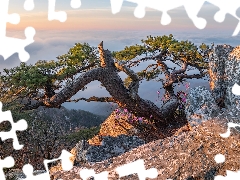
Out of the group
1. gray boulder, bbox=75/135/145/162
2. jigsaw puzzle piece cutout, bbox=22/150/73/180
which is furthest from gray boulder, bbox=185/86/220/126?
jigsaw puzzle piece cutout, bbox=22/150/73/180

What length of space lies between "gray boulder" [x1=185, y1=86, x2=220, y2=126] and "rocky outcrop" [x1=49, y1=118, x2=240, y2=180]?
63 centimetres

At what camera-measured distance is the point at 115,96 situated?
10609mm

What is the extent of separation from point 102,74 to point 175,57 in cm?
554

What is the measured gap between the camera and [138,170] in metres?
5.01

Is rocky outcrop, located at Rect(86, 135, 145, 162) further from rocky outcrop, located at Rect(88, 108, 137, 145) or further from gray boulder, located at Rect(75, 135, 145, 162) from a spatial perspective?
rocky outcrop, located at Rect(88, 108, 137, 145)

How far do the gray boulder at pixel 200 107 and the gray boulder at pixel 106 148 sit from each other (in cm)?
212

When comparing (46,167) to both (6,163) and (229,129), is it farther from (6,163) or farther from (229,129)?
(229,129)

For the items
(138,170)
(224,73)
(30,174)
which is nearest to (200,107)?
(224,73)

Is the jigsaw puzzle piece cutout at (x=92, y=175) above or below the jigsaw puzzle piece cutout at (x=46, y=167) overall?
below

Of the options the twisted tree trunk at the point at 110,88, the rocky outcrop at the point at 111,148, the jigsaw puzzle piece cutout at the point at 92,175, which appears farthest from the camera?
the twisted tree trunk at the point at 110,88

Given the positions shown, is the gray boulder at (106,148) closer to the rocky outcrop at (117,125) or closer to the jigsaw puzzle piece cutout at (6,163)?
the jigsaw puzzle piece cutout at (6,163)

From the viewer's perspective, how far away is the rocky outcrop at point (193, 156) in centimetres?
437

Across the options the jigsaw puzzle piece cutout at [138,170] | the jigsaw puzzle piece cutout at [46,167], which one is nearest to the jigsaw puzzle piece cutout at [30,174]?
the jigsaw puzzle piece cutout at [46,167]

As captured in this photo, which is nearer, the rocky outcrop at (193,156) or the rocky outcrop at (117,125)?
the rocky outcrop at (193,156)
